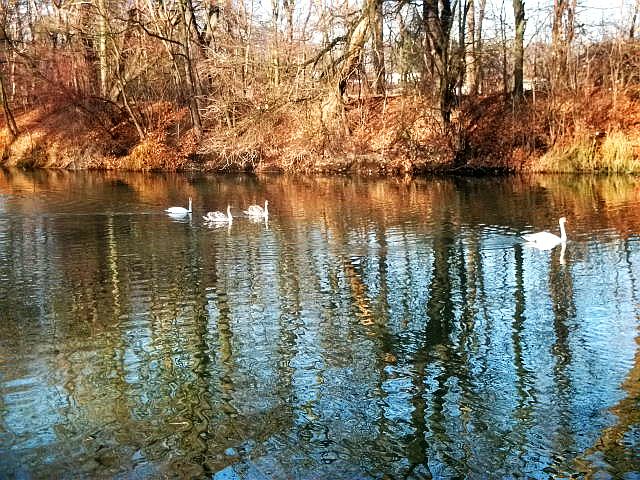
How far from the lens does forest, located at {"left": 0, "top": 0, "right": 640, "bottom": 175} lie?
25.9 meters

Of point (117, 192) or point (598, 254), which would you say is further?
point (117, 192)

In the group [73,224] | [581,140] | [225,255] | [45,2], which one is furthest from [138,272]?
[45,2]

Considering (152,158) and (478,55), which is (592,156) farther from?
(152,158)

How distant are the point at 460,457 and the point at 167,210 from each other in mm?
15928

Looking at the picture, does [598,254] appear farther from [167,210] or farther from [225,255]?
[167,210]

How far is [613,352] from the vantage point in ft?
Answer: 29.8

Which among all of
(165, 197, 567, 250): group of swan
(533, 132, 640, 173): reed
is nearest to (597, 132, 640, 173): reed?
(533, 132, 640, 173): reed

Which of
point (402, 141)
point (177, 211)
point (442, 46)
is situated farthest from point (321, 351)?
point (402, 141)

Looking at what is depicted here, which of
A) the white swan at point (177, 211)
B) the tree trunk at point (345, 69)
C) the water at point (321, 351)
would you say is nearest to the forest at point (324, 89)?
the tree trunk at point (345, 69)

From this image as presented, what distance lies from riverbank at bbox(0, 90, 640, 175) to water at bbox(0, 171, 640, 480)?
33.3ft

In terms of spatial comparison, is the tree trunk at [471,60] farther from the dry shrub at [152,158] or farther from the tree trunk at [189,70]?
the dry shrub at [152,158]

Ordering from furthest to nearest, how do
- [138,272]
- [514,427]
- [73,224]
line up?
[73,224] → [138,272] → [514,427]

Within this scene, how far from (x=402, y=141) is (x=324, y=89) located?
9.42m

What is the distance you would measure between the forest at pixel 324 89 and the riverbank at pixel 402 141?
7 centimetres
